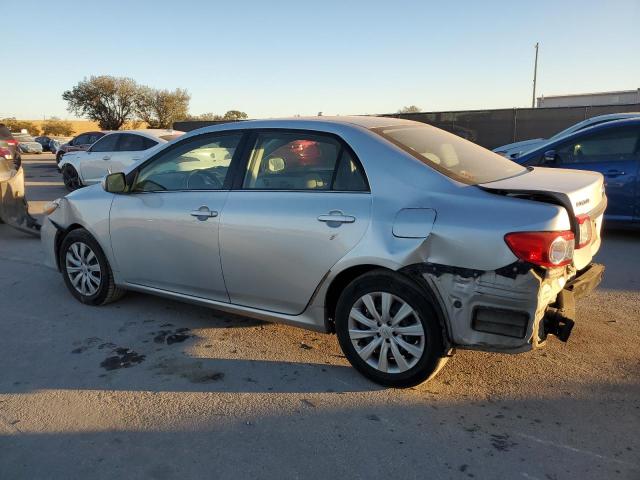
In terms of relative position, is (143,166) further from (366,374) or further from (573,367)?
(573,367)

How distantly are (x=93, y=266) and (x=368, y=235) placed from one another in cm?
288

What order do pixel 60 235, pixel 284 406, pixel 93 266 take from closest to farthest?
pixel 284 406, pixel 93 266, pixel 60 235

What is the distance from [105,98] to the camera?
2055 inches

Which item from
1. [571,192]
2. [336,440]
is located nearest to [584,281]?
[571,192]

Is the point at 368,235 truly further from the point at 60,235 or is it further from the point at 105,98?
the point at 105,98

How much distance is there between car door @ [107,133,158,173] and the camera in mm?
11891

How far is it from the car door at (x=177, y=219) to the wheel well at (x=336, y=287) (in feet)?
2.91

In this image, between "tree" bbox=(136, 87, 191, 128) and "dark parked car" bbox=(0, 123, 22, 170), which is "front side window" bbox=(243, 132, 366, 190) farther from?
"tree" bbox=(136, 87, 191, 128)

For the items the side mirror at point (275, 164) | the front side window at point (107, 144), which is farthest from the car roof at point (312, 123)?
the front side window at point (107, 144)

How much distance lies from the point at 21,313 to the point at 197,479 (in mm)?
3169

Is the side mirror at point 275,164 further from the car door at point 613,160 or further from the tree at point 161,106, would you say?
the tree at point 161,106

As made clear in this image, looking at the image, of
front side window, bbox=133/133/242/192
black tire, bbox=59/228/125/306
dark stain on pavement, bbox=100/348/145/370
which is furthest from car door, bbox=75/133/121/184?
dark stain on pavement, bbox=100/348/145/370

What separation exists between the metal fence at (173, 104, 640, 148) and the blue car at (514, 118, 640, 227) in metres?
11.2

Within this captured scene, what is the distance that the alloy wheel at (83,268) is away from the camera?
16.0 feet
